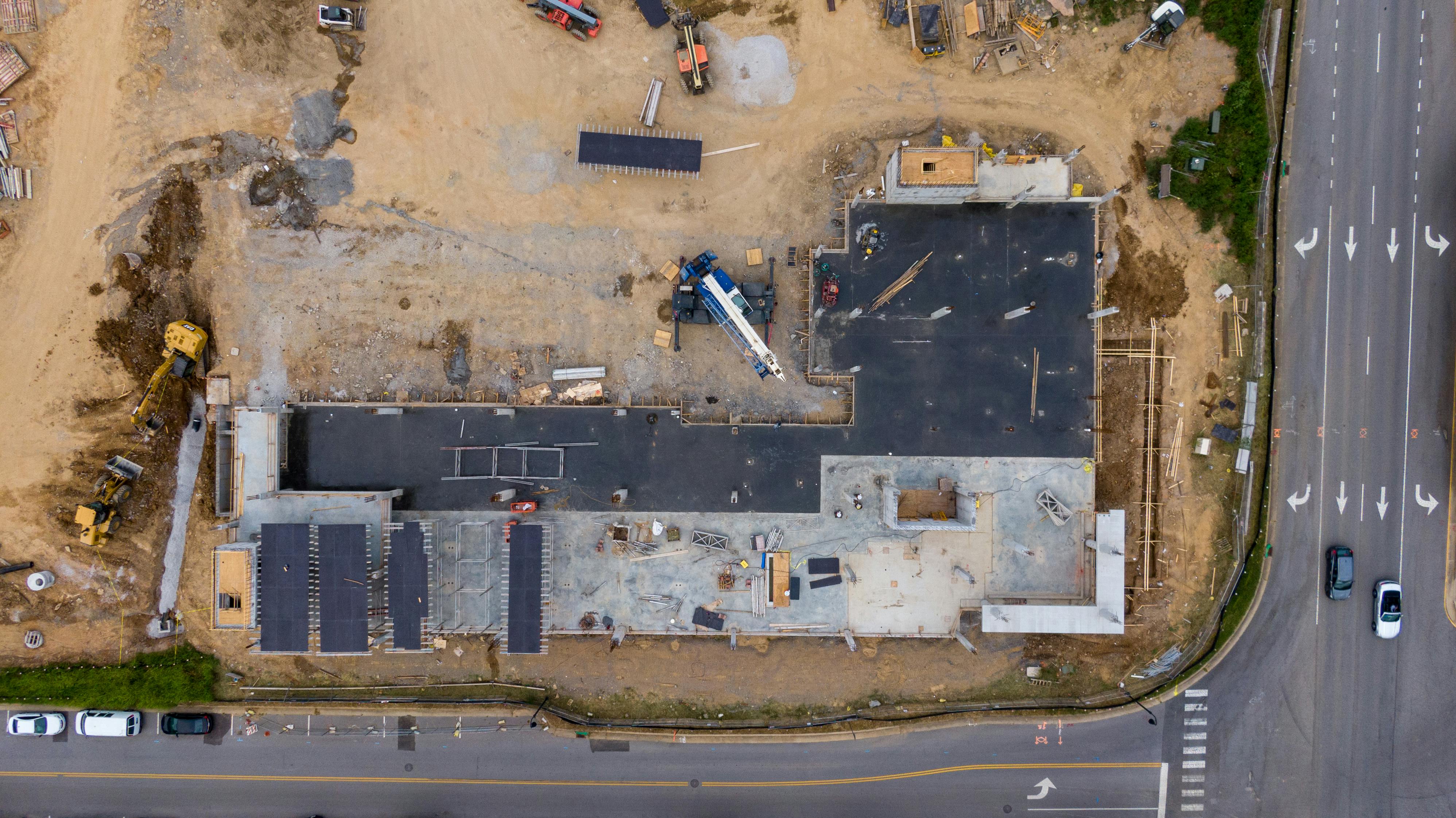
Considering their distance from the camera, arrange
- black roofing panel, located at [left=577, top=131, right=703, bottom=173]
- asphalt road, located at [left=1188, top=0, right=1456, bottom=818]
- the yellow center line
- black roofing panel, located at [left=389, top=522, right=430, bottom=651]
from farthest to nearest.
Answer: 1. the yellow center line
2. asphalt road, located at [left=1188, top=0, right=1456, bottom=818]
3. black roofing panel, located at [left=577, top=131, right=703, bottom=173]
4. black roofing panel, located at [left=389, top=522, right=430, bottom=651]

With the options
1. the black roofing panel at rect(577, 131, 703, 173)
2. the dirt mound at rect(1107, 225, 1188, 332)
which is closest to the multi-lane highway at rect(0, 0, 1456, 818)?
the dirt mound at rect(1107, 225, 1188, 332)

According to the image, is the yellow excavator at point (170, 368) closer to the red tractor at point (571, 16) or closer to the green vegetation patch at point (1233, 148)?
the red tractor at point (571, 16)

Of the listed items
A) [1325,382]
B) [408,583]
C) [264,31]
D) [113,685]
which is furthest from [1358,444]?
[113,685]

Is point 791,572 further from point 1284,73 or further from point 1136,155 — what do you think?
point 1284,73

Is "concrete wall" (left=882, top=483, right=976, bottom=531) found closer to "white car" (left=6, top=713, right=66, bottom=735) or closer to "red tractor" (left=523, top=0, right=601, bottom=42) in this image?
Answer: "red tractor" (left=523, top=0, right=601, bottom=42)

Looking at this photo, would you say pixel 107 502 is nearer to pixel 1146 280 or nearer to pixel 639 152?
pixel 639 152
